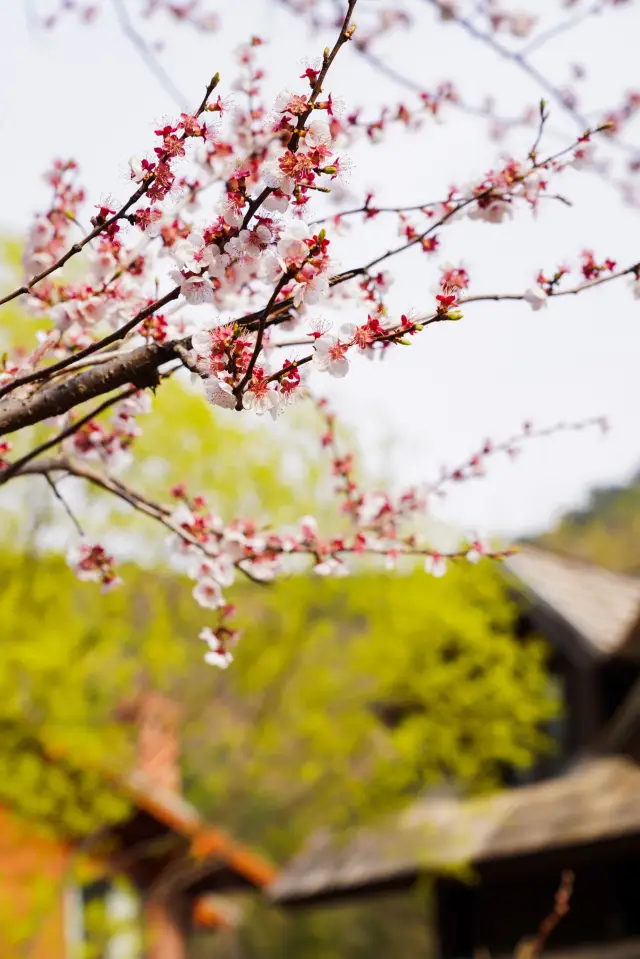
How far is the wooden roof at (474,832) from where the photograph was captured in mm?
10453

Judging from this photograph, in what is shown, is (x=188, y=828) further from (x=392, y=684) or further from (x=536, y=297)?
(x=536, y=297)

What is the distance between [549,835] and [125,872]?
6935 mm

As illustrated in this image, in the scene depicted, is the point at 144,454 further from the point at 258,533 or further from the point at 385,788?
the point at 258,533

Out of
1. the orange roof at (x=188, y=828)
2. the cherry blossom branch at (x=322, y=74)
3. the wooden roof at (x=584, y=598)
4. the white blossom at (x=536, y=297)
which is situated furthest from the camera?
the orange roof at (x=188, y=828)

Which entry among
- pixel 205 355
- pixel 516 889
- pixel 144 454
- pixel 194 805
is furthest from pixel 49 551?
Answer: pixel 194 805

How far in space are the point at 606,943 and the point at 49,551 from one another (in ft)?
24.8

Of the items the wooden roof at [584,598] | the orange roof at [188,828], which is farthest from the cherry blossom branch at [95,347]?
the orange roof at [188,828]

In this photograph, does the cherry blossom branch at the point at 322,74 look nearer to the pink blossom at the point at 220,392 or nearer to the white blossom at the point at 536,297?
the pink blossom at the point at 220,392

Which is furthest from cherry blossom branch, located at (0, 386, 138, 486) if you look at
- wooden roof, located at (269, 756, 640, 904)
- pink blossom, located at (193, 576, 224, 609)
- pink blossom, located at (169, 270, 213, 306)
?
wooden roof, located at (269, 756, 640, 904)

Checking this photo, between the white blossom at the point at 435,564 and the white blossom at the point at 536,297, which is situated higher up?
the white blossom at the point at 536,297

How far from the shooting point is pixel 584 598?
560 inches

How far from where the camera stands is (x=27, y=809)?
1117cm

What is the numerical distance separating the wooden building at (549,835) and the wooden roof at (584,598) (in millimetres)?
26

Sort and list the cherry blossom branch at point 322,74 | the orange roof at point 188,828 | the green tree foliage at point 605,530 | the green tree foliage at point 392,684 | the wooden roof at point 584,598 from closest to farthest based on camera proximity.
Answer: the cherry blossom branch at point 322,74, the wooden roof at point 584,598, the orange roof at point 188,828, the green tree foliage at point 392,684, the green tree foliage at point 605,530
